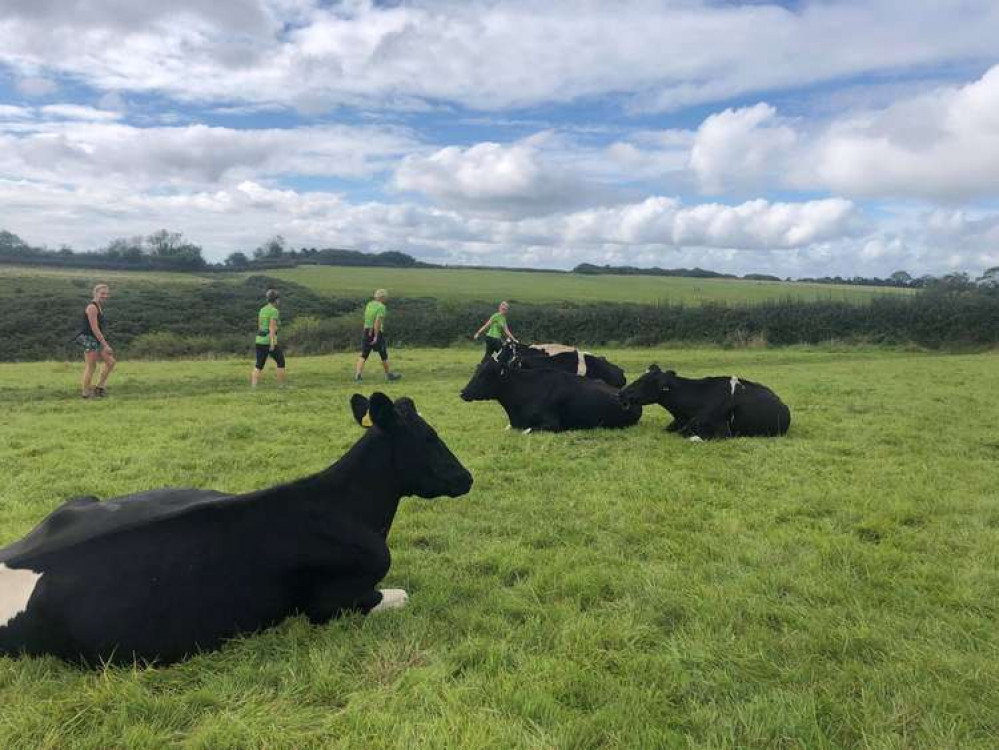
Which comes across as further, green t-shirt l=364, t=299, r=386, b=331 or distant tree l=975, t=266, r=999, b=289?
distant tree l=975, t=266, r=999, b=289

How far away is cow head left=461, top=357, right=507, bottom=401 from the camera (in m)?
11.1

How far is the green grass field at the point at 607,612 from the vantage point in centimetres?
327

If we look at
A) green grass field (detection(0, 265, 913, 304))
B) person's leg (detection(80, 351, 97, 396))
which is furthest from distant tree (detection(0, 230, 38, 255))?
person's leg (detection(80, 351, 97, 396))

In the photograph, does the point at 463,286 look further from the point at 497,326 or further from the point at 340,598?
the point at 340,598

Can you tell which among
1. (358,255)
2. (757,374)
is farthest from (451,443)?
(358,255)

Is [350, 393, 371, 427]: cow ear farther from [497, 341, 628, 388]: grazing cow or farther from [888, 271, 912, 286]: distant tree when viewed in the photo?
[888, 271, 912, 286]: distant tree

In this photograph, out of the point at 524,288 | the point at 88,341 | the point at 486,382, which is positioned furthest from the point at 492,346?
the point at 524,288

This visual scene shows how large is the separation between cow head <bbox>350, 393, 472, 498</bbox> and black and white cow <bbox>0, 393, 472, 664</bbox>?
16 millimetres

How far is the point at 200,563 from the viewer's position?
3828 mm

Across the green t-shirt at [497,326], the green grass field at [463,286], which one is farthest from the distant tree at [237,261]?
the green t-shirt at [497,326]

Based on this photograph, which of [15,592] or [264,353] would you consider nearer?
[15,592]

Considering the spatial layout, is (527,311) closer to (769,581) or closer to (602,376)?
(602,376)

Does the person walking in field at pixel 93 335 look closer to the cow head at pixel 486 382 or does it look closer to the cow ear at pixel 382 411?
the cow head at pixel 486 382

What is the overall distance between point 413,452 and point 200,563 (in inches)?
63.1
